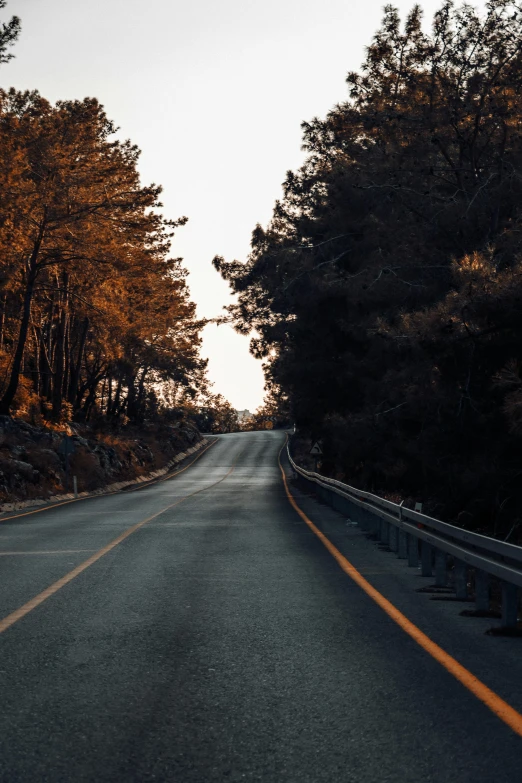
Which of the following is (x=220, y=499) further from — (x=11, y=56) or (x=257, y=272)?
(x=11, y=56)

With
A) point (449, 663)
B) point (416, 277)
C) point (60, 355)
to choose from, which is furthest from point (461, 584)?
point (60, 355)


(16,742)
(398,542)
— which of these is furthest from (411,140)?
(16,742)

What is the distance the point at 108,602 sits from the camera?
10.1 metres

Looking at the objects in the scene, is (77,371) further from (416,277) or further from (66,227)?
(416,277)

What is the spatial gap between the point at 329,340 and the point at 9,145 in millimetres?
15179

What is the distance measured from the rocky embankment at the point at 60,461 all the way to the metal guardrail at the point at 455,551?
1722cm

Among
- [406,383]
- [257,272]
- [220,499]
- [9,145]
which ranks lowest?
[220,499]

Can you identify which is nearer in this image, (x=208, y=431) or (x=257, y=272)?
(x=257, y=272)

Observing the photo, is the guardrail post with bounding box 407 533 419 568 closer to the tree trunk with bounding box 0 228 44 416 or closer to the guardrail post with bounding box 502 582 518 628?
the guardrail post with bounding box 502 582 518 628

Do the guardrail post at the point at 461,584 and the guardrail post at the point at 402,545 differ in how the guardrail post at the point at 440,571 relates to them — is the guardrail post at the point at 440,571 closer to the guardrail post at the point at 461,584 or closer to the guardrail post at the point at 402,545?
the guardrail post at the point at 461,584

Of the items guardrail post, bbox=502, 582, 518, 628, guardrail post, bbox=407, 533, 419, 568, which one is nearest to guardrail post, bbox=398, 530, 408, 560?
guardrail post, bbox=407, 533, 419, 568

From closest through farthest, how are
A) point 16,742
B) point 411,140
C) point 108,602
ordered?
point 16,742 < point 108,602 < point 411,140

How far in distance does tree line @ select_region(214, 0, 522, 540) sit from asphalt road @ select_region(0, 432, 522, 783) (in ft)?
19.5

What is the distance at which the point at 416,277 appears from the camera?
90.4 feet
